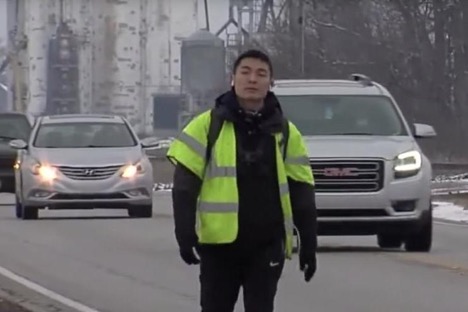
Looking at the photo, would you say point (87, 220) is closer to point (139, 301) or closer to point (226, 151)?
point (139, 301)

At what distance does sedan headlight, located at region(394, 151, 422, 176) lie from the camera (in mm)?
16562

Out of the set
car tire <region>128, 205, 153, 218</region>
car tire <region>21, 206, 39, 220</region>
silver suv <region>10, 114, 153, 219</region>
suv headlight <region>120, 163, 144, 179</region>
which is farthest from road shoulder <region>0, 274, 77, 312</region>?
car tire <region>128, 205, 153, 218</region>

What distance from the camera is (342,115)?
17.8 m

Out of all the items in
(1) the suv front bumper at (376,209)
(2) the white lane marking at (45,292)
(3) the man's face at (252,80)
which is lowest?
(2) the white lane marking at (45,292)

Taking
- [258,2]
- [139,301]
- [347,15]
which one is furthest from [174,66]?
[139,301]

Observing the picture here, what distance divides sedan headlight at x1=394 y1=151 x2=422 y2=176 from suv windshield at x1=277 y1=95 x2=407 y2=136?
0.89 meters

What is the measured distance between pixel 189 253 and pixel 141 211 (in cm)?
1688

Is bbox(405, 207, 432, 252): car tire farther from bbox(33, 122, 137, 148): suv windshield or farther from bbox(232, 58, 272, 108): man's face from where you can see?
bbox(232, 58, 272, 108): man's face

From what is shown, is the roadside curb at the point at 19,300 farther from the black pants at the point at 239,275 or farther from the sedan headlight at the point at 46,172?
the sedan headlight at the point at 46,172

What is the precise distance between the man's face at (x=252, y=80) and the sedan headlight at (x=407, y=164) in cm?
928

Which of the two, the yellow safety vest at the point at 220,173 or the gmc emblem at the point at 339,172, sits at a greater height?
the yellow safety vest at the point at 220,173

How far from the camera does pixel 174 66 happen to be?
9338 cm

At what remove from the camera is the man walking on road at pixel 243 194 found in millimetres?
7273

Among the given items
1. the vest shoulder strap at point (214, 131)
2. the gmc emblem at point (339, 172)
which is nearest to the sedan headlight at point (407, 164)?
the gmc emblem at point (339, 172)
